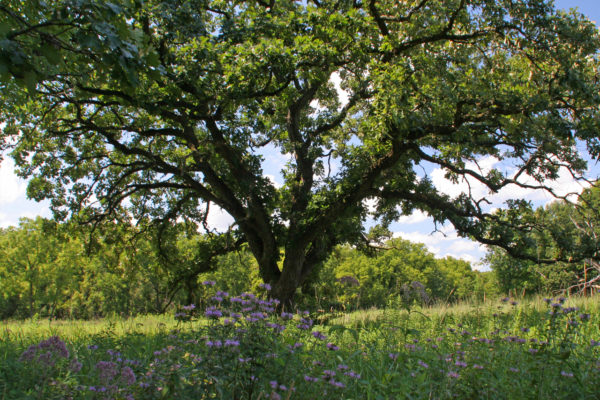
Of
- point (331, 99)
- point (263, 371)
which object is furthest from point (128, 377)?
point (331, 99)

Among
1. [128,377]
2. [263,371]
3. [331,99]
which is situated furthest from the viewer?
[331,99]

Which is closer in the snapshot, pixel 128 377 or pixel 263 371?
pixel 128 377

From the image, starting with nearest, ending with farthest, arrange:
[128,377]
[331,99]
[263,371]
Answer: [128,377] < [263,371] < [331,99]

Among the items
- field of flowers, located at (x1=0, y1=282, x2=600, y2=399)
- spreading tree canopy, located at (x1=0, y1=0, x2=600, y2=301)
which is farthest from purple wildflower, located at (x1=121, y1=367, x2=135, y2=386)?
spreading tree canopy, located at (x1=0, y1=0, x2=600, y2=301)

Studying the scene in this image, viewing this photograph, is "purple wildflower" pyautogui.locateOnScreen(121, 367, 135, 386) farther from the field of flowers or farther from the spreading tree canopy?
the spreading tree canopy

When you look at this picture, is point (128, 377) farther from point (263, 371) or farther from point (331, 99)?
point (331, 99)

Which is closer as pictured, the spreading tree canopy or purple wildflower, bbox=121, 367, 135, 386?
purple wildflower, bbox=121, 367, 135, 386

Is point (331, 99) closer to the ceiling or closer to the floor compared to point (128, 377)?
closer to the ceiling

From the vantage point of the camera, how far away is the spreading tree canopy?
8.28 metres

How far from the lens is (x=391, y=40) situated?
9.74m

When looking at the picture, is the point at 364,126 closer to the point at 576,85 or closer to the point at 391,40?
the point at 391,40

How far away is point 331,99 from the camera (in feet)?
45.9

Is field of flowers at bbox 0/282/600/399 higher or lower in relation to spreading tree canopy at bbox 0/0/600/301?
lower

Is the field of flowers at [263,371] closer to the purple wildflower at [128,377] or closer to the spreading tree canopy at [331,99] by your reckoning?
the purple wildflower at [128,377]
